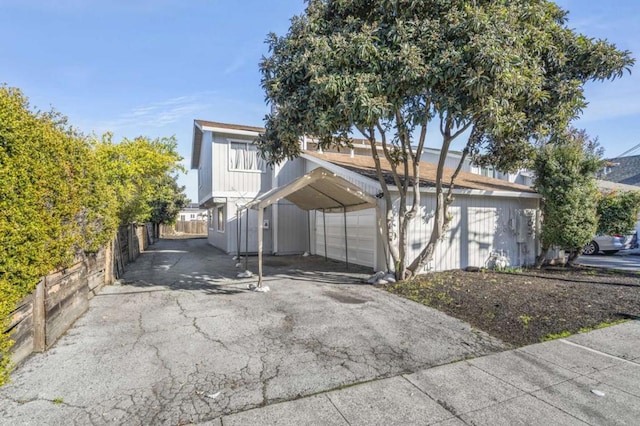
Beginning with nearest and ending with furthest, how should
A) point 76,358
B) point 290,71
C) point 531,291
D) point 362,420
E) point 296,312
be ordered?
point 362,420 < point 76,358 < point 296,312 < point 290,71 < point 531,291

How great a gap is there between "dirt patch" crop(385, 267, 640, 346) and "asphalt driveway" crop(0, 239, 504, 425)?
1.67 ft

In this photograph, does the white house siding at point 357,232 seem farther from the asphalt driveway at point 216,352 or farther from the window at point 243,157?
the window at point 243,157

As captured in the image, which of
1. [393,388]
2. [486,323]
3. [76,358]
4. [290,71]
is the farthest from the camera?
[290,71]

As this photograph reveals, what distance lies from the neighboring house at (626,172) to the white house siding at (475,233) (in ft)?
65.8

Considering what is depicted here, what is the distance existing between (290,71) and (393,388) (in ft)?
18.8

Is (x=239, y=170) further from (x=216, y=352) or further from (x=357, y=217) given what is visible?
(x=216, y=352)

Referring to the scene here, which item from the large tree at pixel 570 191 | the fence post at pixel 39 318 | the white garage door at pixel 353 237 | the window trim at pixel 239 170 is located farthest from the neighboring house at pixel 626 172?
the fence post at pixel 39 318

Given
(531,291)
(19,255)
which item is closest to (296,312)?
(19,255)

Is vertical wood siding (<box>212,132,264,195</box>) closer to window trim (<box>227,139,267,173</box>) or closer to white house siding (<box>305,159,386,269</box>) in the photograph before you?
window trim (<box>227,139,267,173</box>)

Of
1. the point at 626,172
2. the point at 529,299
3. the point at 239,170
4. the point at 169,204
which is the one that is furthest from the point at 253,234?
the point at 626,172

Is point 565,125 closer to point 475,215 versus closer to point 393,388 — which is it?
point 475,215

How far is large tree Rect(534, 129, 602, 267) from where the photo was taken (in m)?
9.59

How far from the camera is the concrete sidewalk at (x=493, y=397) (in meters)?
2.71

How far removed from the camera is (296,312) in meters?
5.71
